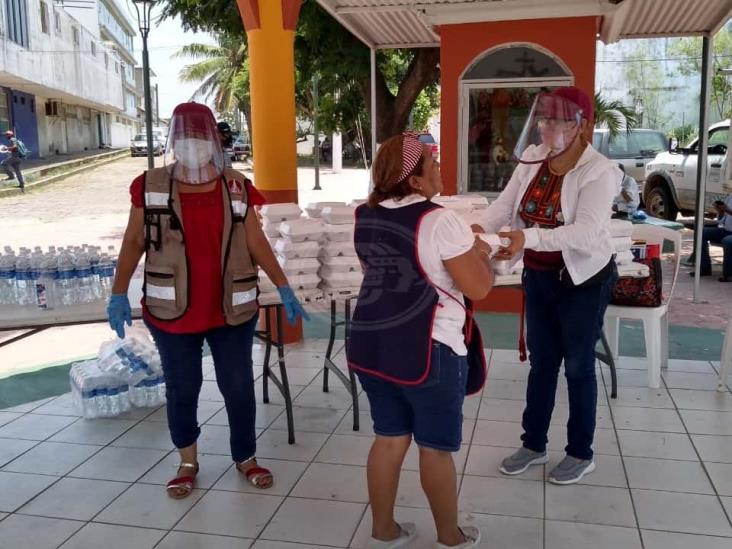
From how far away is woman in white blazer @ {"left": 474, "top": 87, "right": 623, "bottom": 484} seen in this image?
3.02 metres

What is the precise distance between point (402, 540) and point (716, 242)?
7752 mm

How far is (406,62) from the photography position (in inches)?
456

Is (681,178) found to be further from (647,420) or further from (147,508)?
(147,508)

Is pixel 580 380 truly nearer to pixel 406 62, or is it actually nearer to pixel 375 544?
pixel 375 544

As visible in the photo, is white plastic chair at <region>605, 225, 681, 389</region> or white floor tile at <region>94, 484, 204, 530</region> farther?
white plastic chair at <region>605, 225, 681, 389</region>

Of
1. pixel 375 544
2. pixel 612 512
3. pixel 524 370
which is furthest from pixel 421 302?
pixel 524 370

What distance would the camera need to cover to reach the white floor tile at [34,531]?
2.95 metres

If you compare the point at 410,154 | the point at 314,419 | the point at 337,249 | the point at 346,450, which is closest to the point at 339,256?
the point at 337,249

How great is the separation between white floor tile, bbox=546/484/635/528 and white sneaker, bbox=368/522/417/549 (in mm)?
625

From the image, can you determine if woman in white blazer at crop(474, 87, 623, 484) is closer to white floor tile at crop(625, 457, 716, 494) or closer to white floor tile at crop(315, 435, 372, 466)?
white floor tile at crop(625, 457, 716, 494)

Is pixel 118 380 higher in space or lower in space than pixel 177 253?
lower

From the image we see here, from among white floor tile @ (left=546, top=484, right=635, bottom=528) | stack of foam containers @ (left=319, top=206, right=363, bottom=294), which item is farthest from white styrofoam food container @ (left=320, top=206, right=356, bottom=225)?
white floor tile @ (left=546, top=484, right=635, bottom=528)

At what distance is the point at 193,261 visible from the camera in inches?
121

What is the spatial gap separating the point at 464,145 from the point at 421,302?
15.1ft
